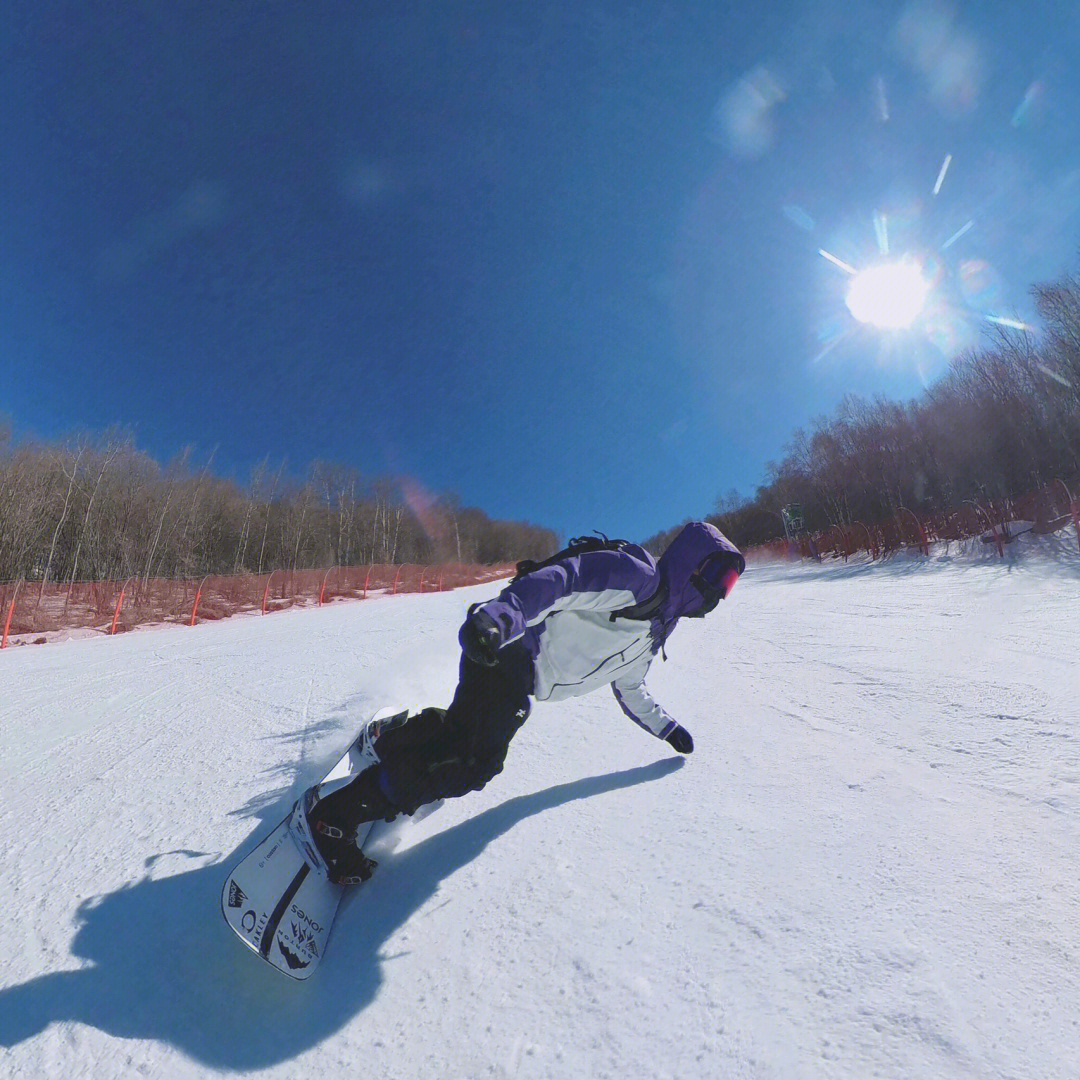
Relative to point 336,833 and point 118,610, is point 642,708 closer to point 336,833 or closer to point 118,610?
point 336,833

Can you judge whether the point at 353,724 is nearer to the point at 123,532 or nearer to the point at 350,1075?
the point at 350,1075

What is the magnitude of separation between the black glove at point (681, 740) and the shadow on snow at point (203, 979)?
0.89 meters

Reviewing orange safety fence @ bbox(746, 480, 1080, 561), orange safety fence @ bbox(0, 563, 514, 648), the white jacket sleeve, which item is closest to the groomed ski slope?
the white jacket sleeve

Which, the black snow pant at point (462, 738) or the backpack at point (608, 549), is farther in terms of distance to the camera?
the backpack at point (608, 549)

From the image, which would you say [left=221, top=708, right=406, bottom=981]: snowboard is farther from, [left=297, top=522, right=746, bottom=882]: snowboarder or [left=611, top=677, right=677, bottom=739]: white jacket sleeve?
[left=611, top=677, right=677, bottom=739]: white jacket sleeve

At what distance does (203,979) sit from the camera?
0.99 meters

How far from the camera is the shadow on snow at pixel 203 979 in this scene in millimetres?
880

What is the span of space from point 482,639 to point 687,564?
2.55ft

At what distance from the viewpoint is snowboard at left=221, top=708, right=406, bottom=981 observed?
3.29 feet

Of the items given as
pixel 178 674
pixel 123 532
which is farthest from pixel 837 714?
pixel 123 532

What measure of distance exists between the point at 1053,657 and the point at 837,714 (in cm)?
150

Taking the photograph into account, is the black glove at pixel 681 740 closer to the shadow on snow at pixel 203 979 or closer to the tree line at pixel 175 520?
the shadow on snow at pixel 203 979

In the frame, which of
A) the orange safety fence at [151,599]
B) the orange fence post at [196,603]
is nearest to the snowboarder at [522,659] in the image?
Result: the orange safety fence at [151,599]

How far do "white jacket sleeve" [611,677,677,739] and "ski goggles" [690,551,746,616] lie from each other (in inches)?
17.7
